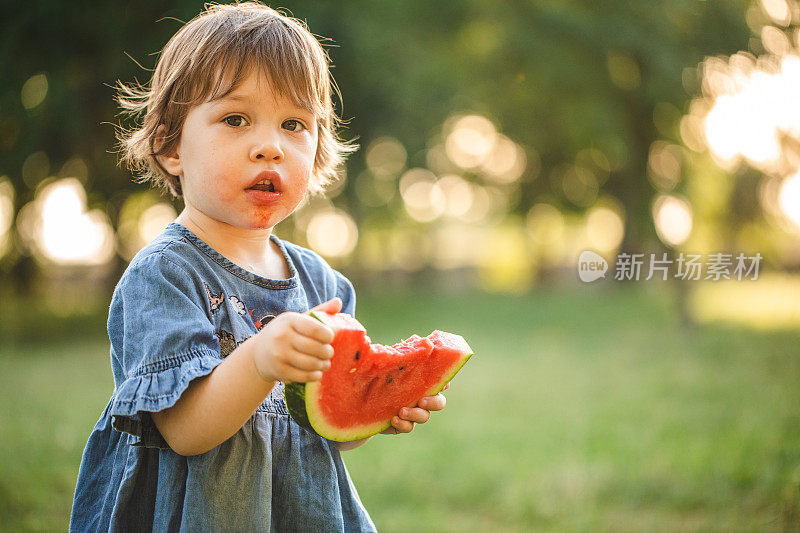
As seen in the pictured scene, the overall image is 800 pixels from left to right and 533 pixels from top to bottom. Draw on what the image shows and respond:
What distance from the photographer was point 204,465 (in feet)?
4.92

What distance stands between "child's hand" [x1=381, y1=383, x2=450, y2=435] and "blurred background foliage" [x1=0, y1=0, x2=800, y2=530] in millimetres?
2163

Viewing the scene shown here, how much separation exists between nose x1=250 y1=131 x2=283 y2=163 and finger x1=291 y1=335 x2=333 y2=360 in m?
0.50

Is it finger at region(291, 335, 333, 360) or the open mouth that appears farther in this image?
the open mouth

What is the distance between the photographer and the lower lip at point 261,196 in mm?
1602

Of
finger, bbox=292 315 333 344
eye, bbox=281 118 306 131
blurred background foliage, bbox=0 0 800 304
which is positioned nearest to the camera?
finger, bbox=292 315 333 344

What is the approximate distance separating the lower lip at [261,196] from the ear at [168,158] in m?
0.23

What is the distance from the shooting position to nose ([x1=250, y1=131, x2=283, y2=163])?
157 cm

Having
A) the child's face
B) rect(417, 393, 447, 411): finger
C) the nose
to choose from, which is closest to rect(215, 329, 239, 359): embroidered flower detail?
the child's face

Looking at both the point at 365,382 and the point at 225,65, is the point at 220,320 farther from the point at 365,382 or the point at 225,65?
the point at 225,65

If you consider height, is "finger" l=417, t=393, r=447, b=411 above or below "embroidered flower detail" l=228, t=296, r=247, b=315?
below

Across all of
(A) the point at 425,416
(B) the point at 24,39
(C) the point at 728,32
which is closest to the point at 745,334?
→ (C) the point at 728,32

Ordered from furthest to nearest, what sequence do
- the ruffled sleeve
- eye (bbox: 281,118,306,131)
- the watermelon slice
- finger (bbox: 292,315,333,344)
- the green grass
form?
the green grass < eye (bbox: 281,118,306,131) < the watermelon slice < the ruffled sleeve < finger (bbox: 292,315,333,344)

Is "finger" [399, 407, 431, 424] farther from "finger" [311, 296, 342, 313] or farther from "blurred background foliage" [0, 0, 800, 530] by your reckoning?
"blurred background foliage" [0, 0, 800, 530]

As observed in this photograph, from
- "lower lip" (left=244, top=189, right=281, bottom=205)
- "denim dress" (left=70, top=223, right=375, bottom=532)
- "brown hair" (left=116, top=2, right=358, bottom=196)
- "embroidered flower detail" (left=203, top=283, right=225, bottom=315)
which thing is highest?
"brown hair" (left=116, top=2, right=358, bottom=196)
